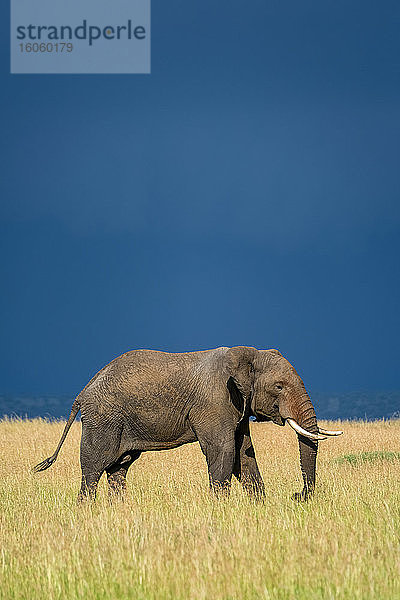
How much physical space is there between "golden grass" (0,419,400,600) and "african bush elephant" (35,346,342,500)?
1.82 ft

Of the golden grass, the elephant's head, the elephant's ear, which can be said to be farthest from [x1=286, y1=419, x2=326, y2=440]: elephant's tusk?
the golden grass

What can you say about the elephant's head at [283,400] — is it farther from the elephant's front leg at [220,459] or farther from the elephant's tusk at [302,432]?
the elephant's front leg at [220,459]

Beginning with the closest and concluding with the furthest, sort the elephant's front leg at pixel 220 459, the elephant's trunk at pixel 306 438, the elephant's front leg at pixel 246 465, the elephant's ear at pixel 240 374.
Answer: the elephant's trunk at pixel 306 438
the elephant's front leg at pixel 220 459
the elephant's ear at pixel 240 374
the elephant's front leg at pixel 246 465

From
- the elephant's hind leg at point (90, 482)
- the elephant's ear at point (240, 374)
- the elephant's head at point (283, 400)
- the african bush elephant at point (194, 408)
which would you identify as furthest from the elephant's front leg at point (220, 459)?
the elephant's hind leg at point (90, 482)

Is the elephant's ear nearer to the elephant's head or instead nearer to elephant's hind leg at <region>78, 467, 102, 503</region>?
the elephant's head

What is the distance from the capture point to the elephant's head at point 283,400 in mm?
9969

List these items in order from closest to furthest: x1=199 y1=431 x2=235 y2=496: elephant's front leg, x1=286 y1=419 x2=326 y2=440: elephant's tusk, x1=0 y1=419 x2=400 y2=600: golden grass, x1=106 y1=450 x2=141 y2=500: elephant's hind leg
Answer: x1=0 y1=419 x2=400 y2=600: golden grass
x1=286 y1=419 x2=326 y2=440: elephant's tusk
x1=199 y1=431 x2=235 y2=496: elephant's front leg
x1=106 y1=450 x2=141 y2=500: elephant's hind leg

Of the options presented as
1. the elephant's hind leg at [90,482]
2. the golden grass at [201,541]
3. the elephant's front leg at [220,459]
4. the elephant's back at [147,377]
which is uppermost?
the elephant's back at [147,377]

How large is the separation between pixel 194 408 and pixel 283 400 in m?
1.30

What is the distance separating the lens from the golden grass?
20.7 feet

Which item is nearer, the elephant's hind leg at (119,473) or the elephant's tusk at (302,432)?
the elephant's tusk at (302,432)

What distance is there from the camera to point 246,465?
10.8m

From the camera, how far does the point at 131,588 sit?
20.8 feet

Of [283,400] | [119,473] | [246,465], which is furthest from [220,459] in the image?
[119,473]
